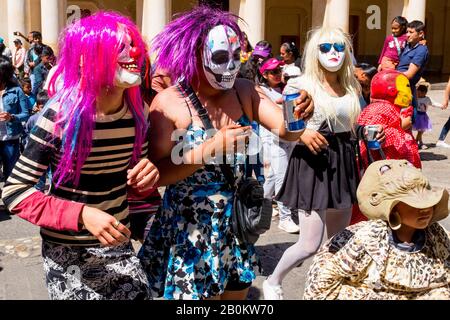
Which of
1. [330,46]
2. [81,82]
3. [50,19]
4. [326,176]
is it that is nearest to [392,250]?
[326,176]

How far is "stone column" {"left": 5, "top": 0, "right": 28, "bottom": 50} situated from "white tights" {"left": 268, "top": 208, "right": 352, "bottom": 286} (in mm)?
15822

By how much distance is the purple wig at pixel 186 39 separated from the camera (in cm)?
269

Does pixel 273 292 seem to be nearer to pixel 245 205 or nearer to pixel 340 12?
pixel 245 205

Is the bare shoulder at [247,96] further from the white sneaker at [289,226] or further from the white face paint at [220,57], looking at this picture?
the white sneaker at [289,226]

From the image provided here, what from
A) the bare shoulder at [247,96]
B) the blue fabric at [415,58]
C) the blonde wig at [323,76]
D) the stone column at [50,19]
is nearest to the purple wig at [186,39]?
the bare shoulder at [247,96]

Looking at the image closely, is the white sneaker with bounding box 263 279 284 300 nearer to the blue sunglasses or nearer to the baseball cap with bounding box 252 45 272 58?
the blue sunglasses

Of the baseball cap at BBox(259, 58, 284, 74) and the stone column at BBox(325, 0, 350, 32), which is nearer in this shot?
the baseball cap at BBox(259, 58, 284, 74)

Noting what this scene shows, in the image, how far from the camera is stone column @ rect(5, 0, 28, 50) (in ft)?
58.1

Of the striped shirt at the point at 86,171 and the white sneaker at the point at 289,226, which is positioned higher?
the striped shirt at the point at 86,171

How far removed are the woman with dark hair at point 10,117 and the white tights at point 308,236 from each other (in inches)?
155

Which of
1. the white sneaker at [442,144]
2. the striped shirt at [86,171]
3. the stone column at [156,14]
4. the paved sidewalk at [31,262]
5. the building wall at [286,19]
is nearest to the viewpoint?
the striped shirt at [86,171]

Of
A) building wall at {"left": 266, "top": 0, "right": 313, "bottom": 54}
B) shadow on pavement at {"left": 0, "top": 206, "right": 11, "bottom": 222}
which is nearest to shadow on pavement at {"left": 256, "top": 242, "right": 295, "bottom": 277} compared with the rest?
shadow on pavement at {"left": 0, "top": 206, "right": 11, "bottom": 222}

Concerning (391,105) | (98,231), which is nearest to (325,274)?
(98,231)

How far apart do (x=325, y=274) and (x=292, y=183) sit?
1.35 m
